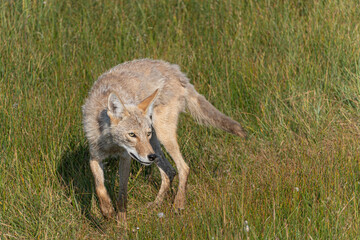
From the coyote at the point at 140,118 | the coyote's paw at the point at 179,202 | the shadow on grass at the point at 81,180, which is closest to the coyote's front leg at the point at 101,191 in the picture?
the coyote at the point at 140,118

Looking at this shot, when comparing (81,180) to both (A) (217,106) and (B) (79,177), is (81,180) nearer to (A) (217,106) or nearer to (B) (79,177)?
(B) (79,177)

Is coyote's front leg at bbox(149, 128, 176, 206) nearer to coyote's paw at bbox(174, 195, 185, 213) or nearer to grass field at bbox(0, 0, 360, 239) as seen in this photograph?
grass field at bbox(0, 0, 360, 239)

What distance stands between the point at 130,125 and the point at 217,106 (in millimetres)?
1757

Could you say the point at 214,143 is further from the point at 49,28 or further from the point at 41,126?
the point at 49,28

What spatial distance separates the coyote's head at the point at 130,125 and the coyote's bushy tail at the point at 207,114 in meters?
0.89

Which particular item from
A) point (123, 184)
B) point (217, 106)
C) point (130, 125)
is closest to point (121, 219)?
point (123, 184)

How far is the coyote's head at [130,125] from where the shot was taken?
461cm

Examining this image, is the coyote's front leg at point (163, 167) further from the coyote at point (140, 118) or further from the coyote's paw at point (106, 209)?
the coyote's paw at point (106, 209)

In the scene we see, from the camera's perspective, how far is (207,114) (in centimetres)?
557

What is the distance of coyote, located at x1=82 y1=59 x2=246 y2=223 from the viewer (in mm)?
4703

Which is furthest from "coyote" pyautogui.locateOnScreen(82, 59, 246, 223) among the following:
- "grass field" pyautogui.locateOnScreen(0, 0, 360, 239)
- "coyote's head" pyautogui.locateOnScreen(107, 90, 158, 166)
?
"grass field" pyautogui.locateOnScreen(0, 0, 360, 239)

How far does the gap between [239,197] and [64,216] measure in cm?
162

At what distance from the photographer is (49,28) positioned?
6.81m

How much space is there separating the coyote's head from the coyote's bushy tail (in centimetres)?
89
